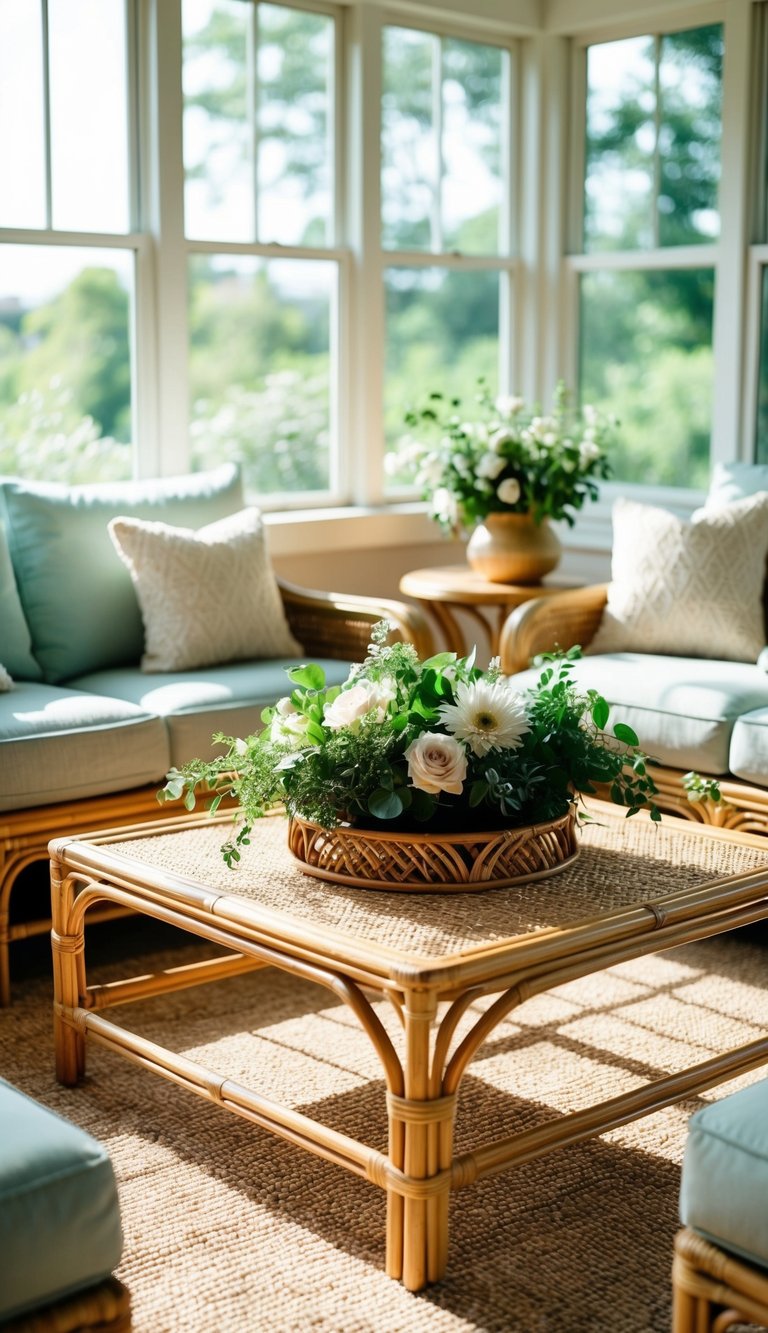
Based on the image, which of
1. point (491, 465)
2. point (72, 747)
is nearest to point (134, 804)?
point (72, 747)

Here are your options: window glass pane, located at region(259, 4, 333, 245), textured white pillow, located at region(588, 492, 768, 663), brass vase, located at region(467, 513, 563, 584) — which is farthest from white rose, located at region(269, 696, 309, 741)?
window glass pane, located at region(259, 4, 333, 245)

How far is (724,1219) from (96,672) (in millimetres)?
2587

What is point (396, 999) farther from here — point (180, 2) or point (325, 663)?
Answer: point (180, 2)

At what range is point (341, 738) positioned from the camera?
2.38 metres

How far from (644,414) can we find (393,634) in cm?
161

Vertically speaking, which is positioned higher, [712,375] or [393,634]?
[712,375]

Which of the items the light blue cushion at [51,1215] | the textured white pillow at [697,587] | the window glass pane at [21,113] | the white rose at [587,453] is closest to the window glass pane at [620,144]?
the white rose at [587,453]

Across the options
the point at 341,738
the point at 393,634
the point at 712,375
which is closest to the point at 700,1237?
the point at 341,738

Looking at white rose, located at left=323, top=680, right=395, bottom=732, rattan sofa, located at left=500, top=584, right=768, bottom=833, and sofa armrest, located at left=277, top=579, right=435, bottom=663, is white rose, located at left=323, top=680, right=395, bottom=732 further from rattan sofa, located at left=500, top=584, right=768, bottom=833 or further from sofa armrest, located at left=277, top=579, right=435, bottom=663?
sofa armrest, located at left=277, top=579, right=435, bottom=663

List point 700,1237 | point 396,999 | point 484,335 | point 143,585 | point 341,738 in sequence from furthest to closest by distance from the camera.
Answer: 1. point 484,335
2. point 143,585
3. point 341,738
4. point 396,999
5. point 700,1237

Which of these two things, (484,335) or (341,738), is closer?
(341,738)

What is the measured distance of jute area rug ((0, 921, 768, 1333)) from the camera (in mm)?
2084

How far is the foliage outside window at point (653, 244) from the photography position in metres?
4.82

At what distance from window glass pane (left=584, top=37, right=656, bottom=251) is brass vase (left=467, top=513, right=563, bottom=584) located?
4.19 feet
